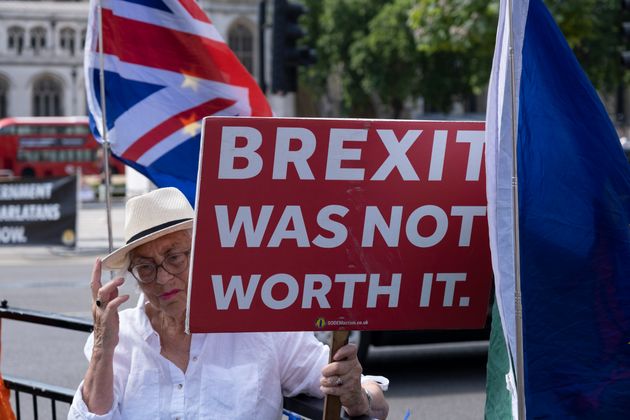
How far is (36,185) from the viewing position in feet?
57.4

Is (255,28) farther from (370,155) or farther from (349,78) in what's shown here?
(370,155)

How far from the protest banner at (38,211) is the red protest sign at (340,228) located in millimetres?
15305

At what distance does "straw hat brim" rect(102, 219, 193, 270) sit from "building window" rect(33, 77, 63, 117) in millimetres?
79812

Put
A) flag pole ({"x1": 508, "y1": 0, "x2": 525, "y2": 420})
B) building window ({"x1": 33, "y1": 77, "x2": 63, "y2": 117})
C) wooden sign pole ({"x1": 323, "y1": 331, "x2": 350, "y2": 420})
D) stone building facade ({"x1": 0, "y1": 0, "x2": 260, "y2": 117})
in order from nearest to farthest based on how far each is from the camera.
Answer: flag pole ({"x1": 508, "y1": 0, "x2": 525, "y2": 420}) → wooden sign pole ({"x1": 323, "y1": 331, "x2": 350, "y2": 420}) → stone building facade ({"x1": 0, "y1": 0, "x2": 260, "y2": 117}) → building window ({"x1": 33, "y1": 77, "x2": 63, "y2": 117})

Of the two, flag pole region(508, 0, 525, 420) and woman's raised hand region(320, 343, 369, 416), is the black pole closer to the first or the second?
woman's raised hand region(320, 343, 369, 416)

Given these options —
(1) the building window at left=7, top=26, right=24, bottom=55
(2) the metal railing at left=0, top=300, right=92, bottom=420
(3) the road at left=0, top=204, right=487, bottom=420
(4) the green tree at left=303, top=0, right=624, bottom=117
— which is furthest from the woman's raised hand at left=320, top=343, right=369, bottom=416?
(1) the building window at left=7, top=26, right=24, bottom=55

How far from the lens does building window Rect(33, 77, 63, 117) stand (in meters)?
81.1

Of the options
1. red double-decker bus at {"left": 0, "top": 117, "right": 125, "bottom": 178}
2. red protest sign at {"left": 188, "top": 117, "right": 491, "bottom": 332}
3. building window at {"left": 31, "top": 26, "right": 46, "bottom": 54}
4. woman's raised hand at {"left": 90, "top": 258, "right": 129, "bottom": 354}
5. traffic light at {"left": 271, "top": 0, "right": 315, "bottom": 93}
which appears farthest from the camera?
building window at {"left": 31, "top": 26, "right": 46, "bottom": 54}

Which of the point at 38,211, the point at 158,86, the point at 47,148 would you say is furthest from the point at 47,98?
the point at 158,86

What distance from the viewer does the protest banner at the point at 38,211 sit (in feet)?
57.0

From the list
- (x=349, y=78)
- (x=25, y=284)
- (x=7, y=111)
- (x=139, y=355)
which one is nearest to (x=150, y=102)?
(x=139, y=355)

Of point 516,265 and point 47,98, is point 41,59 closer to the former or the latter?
point 47,98

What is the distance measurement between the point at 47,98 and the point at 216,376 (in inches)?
3199

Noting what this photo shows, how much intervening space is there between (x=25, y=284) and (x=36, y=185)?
10.1 feet
